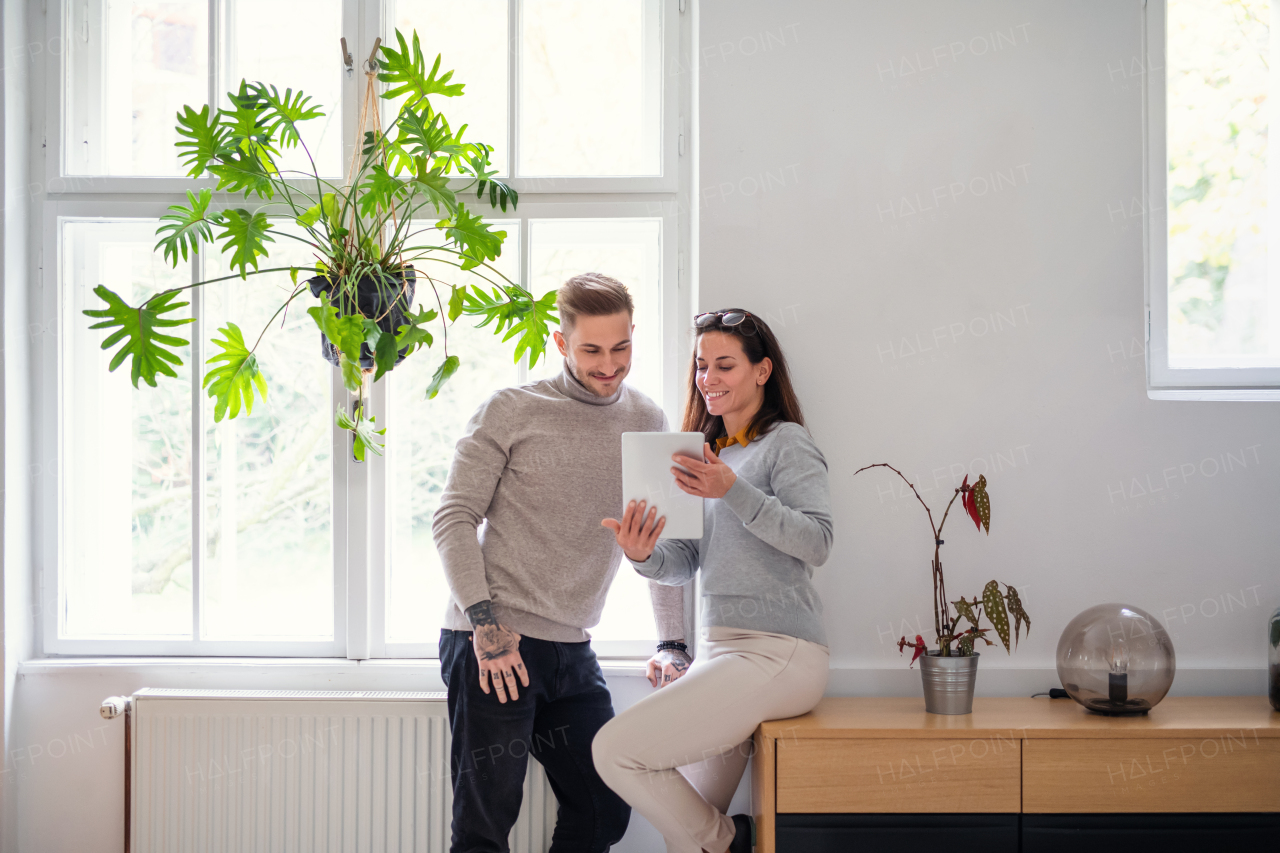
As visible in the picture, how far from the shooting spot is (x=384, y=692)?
78.1 inches

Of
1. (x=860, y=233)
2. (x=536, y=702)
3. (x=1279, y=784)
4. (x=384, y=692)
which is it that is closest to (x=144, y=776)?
(x=384, y=692)

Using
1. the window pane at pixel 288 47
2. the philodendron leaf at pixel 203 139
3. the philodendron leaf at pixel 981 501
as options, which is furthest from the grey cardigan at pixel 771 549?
the window pane at pixel 288 47

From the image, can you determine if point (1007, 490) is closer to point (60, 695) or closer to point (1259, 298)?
point (1259, 298)

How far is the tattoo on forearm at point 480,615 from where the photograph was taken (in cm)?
163

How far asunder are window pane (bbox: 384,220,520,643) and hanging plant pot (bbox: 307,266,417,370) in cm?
31

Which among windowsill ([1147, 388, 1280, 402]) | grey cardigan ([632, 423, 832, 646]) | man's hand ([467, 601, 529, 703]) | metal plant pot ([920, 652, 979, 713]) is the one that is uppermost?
windowsill ([1147, 388, 1280, 402])

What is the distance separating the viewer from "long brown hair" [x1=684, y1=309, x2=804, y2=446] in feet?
5.72

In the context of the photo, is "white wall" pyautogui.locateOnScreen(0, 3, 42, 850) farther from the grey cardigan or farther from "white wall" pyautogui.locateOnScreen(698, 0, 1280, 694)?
"white wall" pyautogui.locateOnScreen(698, 0, 1280, 694)

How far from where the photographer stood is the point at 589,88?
2164 mm

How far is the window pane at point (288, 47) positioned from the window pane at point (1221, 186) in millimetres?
2089

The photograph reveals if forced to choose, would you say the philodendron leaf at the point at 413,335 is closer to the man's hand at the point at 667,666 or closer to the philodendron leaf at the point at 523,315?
the philodendron leaf at the point at 523,315

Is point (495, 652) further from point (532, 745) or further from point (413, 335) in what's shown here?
point (413, 335)

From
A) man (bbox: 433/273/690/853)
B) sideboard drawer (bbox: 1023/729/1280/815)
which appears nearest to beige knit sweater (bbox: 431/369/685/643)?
man (bbox: 433/273/690/853)

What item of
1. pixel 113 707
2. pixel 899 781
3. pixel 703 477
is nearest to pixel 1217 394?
pixel 899 781
